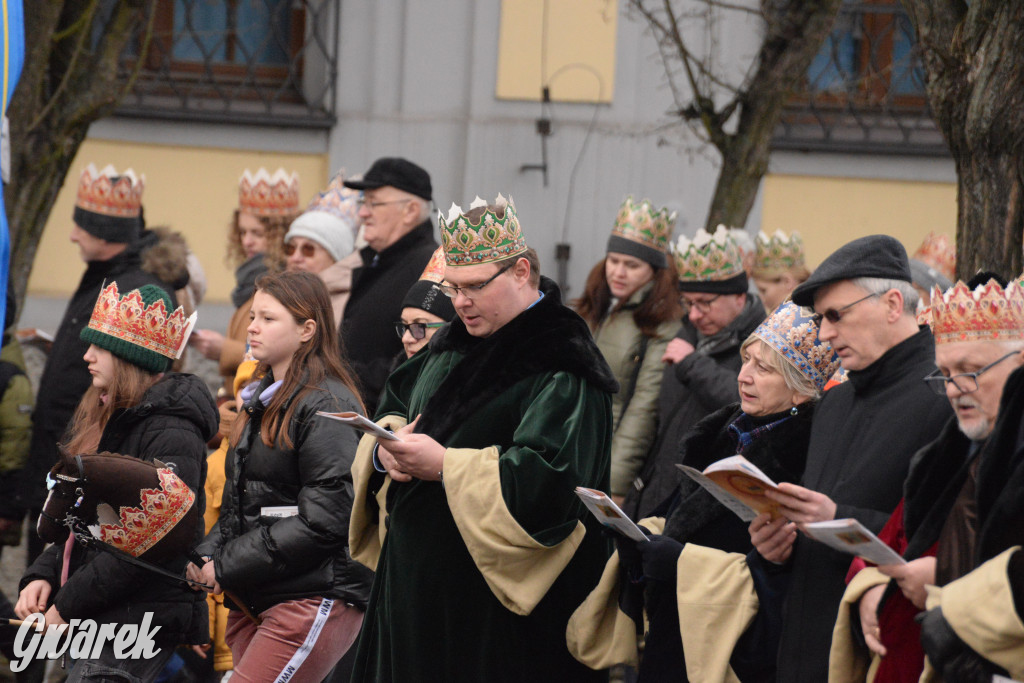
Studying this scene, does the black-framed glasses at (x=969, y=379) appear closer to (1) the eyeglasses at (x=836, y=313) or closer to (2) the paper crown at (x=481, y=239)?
(1) the eyeglasses at (x=836, y=313)

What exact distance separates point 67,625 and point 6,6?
1906 mm

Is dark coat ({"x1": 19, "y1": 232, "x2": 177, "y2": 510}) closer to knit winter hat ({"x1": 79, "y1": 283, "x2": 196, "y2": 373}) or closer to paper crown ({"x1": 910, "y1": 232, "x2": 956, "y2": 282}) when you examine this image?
knit winter hat ({"x1": 79, "y1": 283, "x2": 196, "y2": 373})

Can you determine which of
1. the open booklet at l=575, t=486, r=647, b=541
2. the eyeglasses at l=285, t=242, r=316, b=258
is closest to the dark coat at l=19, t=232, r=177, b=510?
the eyeglasses at l=285, t=242, r=316, b=258

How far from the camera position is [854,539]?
115 inches

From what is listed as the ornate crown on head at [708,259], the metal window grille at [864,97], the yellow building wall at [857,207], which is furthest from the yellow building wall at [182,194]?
the ornate crown on head at [708,259]

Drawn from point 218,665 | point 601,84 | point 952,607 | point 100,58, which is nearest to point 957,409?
point 952,607

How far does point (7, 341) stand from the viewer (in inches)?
257

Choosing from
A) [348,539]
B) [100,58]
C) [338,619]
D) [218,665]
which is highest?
[100,58]

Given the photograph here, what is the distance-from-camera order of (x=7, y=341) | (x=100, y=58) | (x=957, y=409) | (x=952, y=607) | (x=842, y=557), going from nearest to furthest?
(x=952, y=607) → (x=957, y=409) → (x=842, y=557) → (x=7, y=341) → (x=100, y=58)

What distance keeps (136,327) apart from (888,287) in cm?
251

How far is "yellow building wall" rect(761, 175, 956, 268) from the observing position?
9.91 metres

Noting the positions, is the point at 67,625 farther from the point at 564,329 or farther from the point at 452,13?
the point at 452,13

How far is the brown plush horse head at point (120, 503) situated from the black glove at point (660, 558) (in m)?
1.50

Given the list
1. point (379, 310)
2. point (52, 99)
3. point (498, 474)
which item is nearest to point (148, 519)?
point (498, 474)
